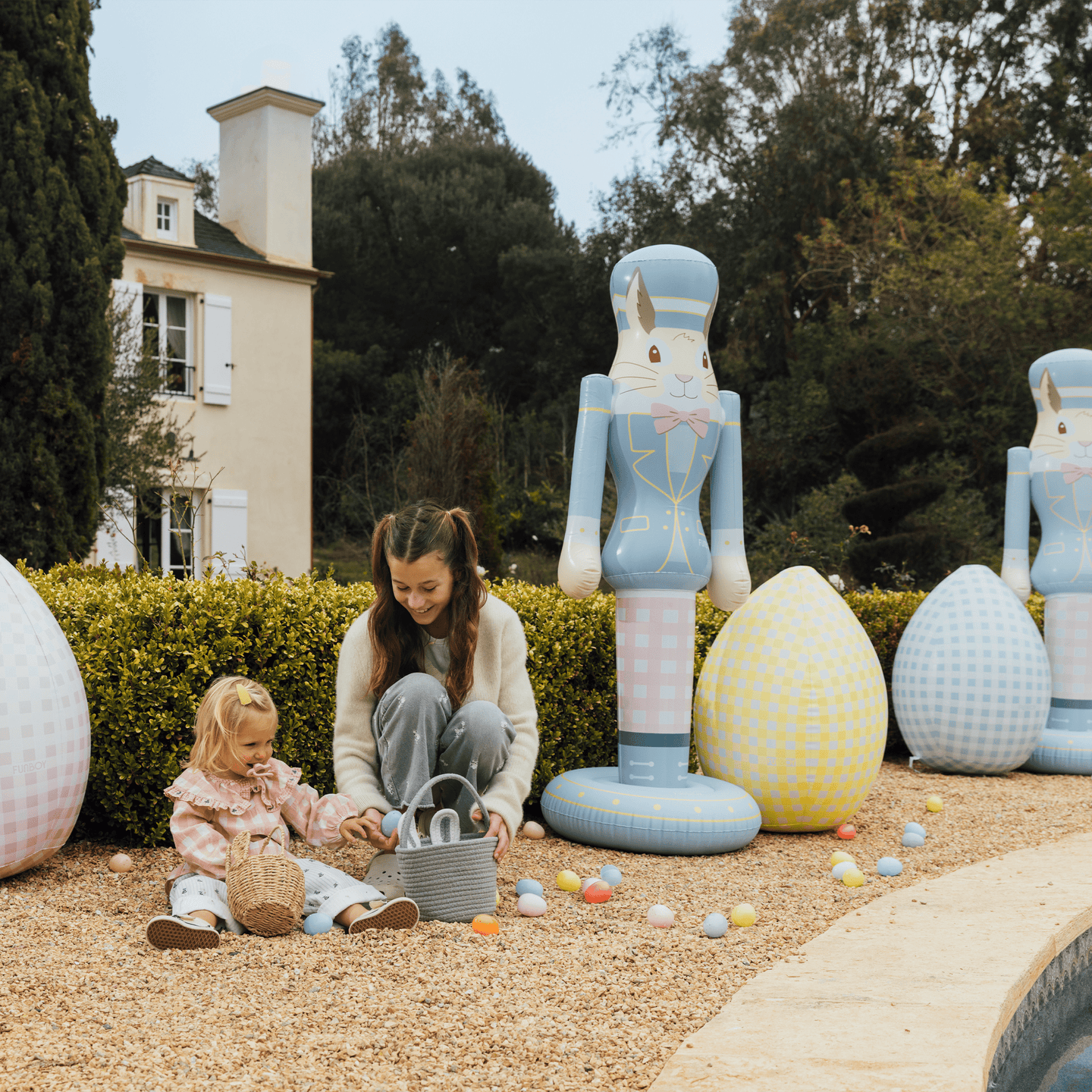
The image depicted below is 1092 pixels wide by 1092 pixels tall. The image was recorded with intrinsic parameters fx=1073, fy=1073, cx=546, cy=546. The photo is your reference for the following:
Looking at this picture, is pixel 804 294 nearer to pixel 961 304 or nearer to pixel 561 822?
pixel 961 304

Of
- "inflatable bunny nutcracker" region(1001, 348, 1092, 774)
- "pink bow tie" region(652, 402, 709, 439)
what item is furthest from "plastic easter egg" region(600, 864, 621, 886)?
"inflatable bunny nutcracker" region(1001, 348, 1092, 774)

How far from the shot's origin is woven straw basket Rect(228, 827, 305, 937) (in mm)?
2598

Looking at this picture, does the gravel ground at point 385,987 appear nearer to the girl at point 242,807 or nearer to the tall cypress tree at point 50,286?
the girl at point 242,807

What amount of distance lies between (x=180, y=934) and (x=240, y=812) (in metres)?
0.44

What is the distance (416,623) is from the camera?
324cm

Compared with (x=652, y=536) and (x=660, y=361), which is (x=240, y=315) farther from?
(x=652, y=536)

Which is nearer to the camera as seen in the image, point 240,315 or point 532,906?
point 532,906

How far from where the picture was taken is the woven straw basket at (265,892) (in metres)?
2.60

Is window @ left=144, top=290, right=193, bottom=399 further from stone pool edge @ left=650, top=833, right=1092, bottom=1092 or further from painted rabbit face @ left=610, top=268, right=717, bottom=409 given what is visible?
stone pool edge @ left=650, top=833, right=1092, bottom=1092

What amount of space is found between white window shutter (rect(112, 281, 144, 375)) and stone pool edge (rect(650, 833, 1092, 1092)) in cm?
1152

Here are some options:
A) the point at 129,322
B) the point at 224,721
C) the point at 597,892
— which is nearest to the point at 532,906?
the point at 597,892

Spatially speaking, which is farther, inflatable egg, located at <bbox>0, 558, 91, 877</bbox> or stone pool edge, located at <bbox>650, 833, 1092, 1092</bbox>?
inflatable egg, located at <bbox>0, 558, 91, 877</bbox>

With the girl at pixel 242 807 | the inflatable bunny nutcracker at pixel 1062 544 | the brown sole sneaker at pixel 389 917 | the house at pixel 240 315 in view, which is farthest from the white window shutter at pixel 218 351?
the brown sole sneaker at pixel 389 917

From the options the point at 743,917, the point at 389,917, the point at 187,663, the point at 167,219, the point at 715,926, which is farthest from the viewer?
the point at 167,219
